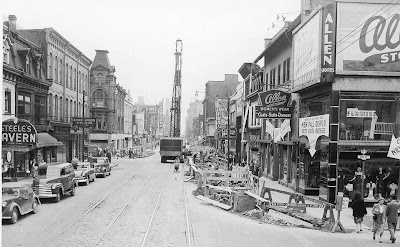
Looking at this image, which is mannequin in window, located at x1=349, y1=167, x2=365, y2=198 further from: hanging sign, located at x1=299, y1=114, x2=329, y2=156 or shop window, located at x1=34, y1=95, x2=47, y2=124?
shop window, located at x1=34, y1=95, x2=47, y2=124

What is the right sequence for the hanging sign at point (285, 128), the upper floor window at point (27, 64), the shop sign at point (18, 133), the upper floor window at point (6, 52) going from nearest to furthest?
1. the shop sign at point (18, 133)
2. the hanging sign at point (285, 128)
3. the upper floor window at point (6, 52)
4. the upper floor window at point (27, 64)

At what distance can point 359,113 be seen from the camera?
20938 millimetres

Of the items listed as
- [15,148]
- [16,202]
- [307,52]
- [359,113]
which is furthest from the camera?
[15,148]

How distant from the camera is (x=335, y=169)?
811 inches

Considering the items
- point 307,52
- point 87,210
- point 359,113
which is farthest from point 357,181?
point 87,210

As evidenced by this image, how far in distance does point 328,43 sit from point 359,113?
3.79m

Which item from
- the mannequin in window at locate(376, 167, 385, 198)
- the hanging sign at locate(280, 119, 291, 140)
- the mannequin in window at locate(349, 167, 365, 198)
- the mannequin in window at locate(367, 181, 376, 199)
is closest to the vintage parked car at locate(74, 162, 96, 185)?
the hanging sign at locate(280, 119, 291, 140)

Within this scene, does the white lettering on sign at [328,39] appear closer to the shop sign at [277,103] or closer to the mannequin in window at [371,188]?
the mannequin in window at [371,188]

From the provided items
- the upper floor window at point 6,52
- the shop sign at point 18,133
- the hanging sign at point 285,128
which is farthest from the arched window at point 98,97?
the hanging sign at point 285,128

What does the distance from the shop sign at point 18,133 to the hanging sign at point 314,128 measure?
17.4m

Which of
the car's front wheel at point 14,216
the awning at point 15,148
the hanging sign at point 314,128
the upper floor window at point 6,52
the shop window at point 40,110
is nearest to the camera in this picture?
the car's front wheel at point 14,216

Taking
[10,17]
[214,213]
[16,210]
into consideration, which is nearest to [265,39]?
[10,17]

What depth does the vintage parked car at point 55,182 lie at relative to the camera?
19969mm

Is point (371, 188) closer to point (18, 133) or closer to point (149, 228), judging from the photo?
point (149, 228)
